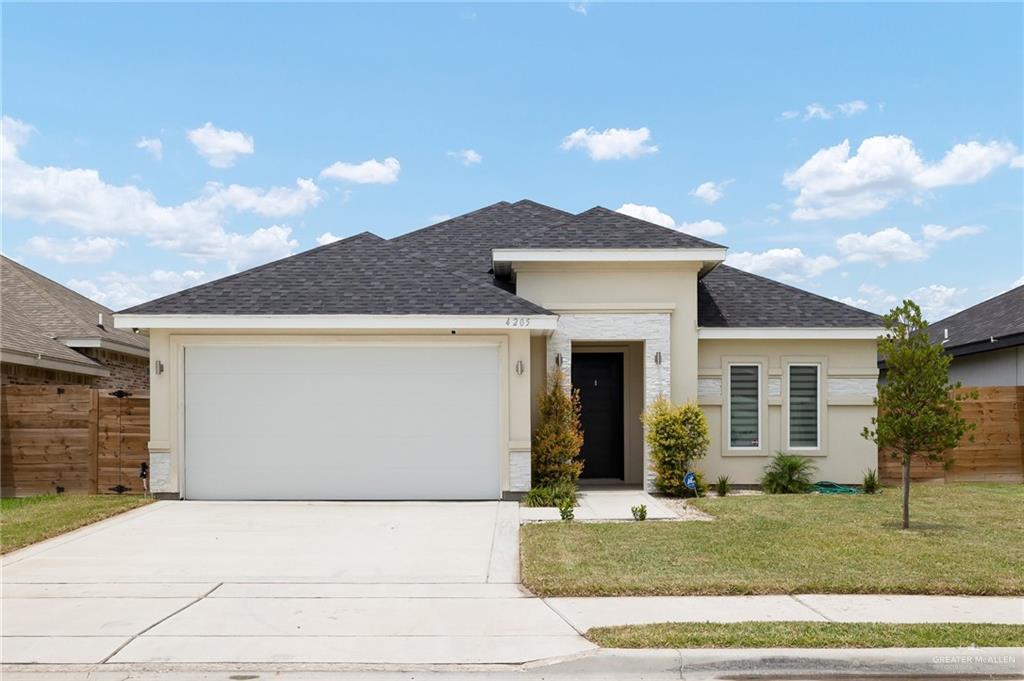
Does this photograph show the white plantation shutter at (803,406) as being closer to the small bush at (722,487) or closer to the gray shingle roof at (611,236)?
the small bush at (722,487)

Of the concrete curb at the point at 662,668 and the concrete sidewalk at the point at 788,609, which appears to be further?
the concrete sidewalk at the point at 788,609

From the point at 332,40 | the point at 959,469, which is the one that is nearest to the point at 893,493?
the point at 959,469

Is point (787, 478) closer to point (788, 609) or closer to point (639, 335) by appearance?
point (639, 335)

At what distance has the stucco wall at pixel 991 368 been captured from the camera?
60.9ft

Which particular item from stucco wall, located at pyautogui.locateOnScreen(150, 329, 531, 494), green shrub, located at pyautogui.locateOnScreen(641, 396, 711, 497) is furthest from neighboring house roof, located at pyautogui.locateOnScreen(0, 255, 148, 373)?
green shrub, located at pyautogui.locateOnScreen(641, 396, 711, 497)

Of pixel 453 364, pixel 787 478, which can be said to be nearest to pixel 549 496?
pixel 453 364

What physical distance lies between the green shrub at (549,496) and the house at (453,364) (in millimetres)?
345

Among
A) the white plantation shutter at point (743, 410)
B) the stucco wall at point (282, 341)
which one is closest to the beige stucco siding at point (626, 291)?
the white plantation shutter at point (743, 410)

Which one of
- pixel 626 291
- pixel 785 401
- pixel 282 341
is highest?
pixel 626 291

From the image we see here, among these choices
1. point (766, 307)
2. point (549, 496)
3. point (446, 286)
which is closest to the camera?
point (549, 496)

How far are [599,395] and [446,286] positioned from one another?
3973mm

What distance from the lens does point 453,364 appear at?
44.4 ft

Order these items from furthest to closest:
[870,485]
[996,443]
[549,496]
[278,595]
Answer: [996,443] < [870,485] < [549,496] < [278,595]

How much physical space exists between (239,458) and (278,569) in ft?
16.9
